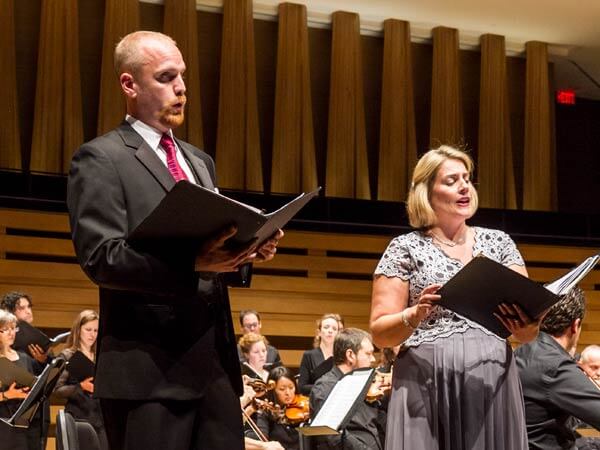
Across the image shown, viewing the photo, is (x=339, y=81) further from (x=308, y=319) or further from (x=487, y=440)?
(x=487, y=440)

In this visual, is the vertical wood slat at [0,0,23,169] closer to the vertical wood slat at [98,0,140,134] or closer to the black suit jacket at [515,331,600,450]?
the vertical wood slat at [98,0,140,134]

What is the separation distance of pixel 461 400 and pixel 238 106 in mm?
7194

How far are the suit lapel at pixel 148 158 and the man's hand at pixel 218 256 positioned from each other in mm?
228

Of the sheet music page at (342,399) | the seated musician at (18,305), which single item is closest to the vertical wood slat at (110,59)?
the seated musician at (18,305)

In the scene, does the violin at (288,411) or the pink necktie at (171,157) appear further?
the violin at (288,411)

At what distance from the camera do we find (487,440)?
2.75 m

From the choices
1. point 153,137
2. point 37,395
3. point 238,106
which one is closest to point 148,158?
point 153,137

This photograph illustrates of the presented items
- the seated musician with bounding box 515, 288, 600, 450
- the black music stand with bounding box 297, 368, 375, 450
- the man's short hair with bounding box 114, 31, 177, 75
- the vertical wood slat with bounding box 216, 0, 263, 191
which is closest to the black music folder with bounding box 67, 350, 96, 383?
the black music stand with bounding box 297, 368, 375, 450

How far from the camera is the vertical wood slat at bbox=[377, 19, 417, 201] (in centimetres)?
1020

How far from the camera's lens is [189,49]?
958 cm

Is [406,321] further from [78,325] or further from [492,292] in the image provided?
[78,325]

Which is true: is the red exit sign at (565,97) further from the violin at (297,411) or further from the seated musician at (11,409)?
the seated musician at (11,409)

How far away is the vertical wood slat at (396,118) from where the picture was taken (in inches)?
402

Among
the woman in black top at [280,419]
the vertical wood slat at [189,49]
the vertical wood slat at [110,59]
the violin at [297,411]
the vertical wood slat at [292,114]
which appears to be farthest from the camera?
the vertical wood slat at [292,114]
